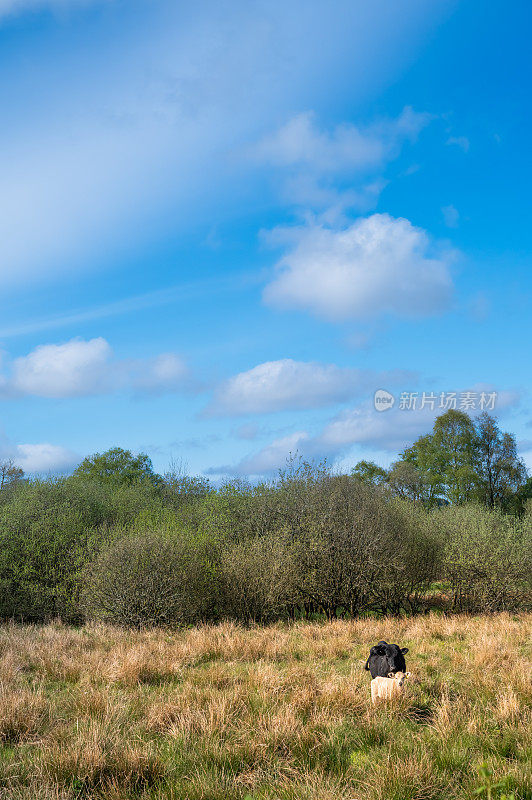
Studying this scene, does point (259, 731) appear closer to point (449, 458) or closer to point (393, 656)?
point (393, 656)

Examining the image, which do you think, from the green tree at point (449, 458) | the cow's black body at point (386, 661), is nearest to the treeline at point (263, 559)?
the cow's black body at point (386, 661)

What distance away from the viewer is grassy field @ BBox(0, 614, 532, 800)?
13.5 feet

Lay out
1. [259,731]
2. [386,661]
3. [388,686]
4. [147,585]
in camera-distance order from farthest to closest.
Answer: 1. [147,585]
2. [386,661]
3. [388,686]
4. [259,731]

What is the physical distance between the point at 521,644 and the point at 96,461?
141ft

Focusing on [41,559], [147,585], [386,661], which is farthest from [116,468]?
[386,661]

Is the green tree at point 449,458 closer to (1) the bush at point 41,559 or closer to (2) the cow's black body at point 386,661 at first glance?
(1) the bush at point 41,559

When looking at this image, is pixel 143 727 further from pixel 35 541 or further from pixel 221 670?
pixel 35 541

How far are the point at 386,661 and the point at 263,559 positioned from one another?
459 inches

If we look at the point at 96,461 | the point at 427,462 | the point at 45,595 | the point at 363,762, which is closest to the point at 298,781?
the point at 363,762

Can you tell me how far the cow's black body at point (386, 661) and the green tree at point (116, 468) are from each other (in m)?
41.3

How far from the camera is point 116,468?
49.2m

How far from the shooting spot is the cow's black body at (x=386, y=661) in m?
6.13

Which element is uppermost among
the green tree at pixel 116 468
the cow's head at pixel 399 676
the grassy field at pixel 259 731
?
the green tree at pixel 116 468

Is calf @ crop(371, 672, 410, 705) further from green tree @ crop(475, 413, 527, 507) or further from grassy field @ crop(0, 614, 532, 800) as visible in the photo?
green tree @ crop(475, 413, 527, 507)
